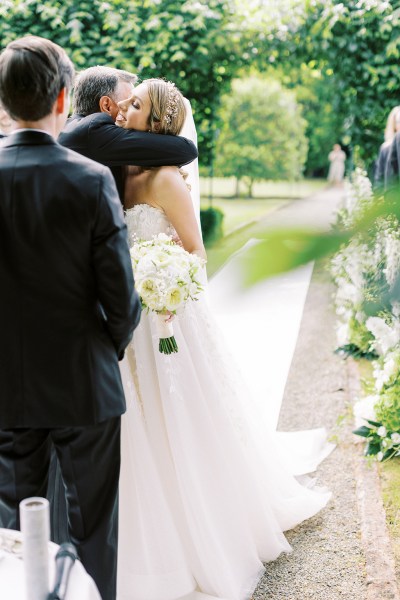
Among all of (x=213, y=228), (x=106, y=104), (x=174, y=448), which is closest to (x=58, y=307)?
(x=213, y=228)

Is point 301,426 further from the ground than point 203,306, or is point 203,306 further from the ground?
point 203,306

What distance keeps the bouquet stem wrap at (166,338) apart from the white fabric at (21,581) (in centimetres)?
116

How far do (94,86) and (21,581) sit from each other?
1986 millimetres

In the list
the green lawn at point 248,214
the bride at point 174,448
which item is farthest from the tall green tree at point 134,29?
the green lawn at point 248,214

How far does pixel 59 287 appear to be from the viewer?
1.96 m

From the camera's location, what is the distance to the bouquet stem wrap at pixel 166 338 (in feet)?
8.67

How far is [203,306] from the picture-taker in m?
2.98

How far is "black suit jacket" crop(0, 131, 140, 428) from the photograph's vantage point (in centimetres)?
187

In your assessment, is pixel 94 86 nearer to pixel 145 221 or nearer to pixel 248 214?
pixel 145 221

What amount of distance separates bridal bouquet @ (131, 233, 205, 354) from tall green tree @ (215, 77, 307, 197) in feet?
53.6

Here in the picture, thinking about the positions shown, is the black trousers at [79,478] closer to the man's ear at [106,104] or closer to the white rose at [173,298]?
the white rose at [173,298]

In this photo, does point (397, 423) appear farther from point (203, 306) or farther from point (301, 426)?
point (203, 306)

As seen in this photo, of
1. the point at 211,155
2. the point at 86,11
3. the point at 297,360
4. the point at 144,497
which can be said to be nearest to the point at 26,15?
the point at 86,11

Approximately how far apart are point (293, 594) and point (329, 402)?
7.51 feet
